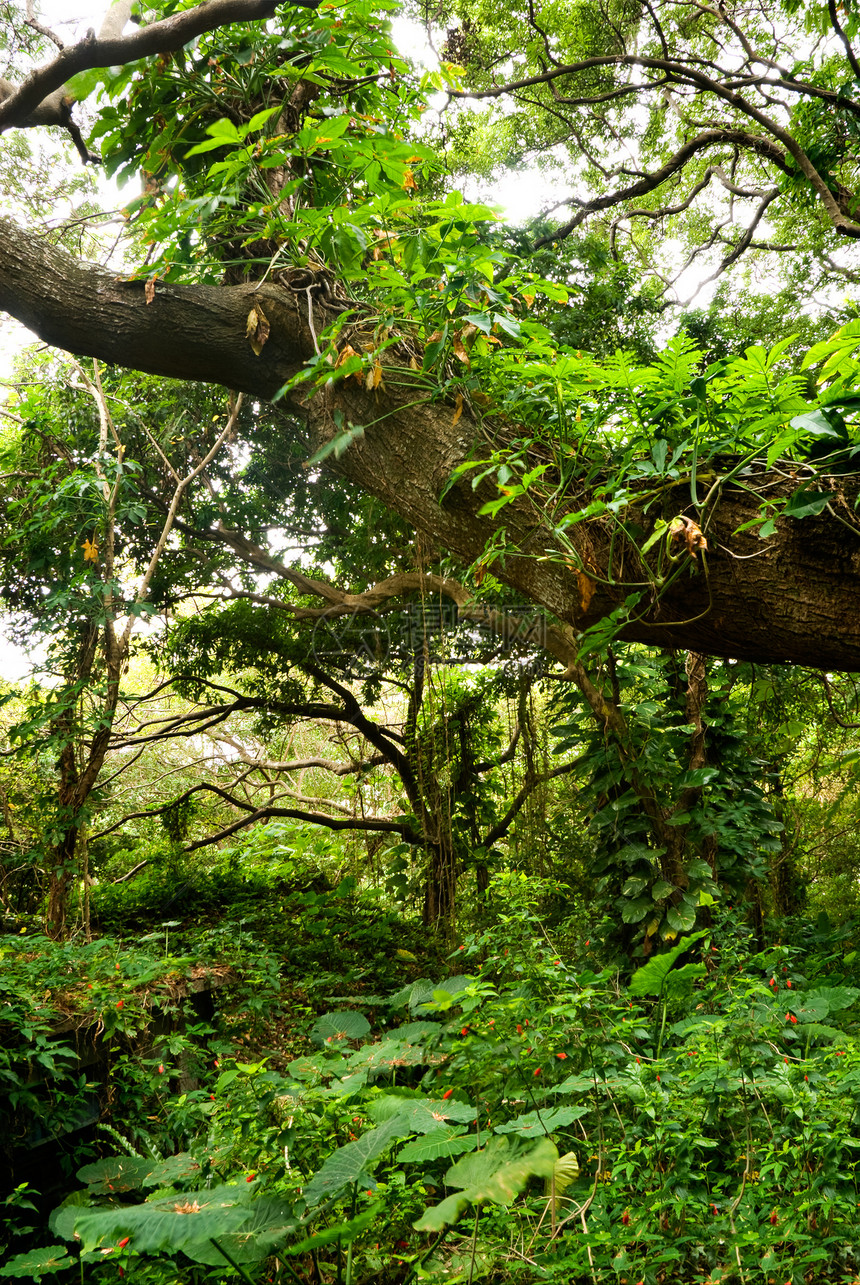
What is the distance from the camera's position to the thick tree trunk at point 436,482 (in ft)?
5.66

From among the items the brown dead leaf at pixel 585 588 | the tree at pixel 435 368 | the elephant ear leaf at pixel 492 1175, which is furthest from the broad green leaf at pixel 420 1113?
the brown dead leaf at pixel 585 588

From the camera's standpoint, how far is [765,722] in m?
4.36

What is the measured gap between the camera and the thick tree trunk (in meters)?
1.73

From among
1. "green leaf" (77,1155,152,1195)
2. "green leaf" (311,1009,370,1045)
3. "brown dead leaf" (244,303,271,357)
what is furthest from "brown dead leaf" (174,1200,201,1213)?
"brown dead leaf" (244,303,271,357)

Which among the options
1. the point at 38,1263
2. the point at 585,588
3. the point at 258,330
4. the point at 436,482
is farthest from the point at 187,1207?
the point at 258,330

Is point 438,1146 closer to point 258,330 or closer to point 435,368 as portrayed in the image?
point 435,368

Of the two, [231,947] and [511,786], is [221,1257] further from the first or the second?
[511,786]

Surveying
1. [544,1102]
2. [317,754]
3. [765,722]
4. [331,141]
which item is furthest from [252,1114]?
[317,754]

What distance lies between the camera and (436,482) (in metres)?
2.26

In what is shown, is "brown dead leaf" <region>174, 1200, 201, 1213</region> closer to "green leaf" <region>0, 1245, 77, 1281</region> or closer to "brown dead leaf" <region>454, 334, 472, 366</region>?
"green leaf" <region>0, 1245, 77, 1281</region>

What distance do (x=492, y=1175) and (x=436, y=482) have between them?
1.62 metres

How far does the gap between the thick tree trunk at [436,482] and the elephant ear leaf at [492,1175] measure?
1.04 metres

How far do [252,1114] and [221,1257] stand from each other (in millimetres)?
360

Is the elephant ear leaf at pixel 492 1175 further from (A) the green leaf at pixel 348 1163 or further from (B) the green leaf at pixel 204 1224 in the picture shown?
(B) the green leaf at pixel 204 1224
